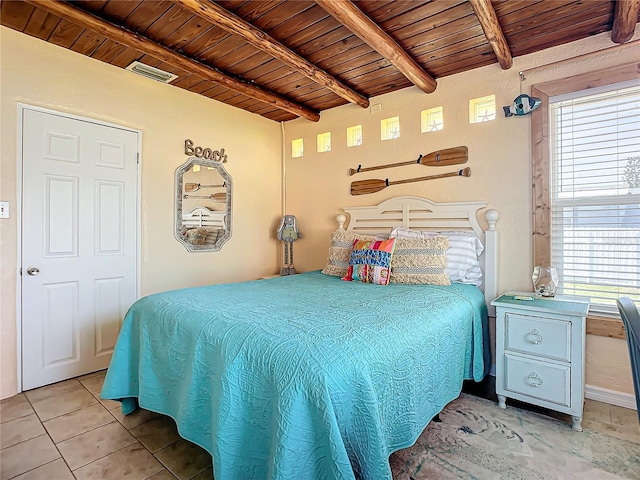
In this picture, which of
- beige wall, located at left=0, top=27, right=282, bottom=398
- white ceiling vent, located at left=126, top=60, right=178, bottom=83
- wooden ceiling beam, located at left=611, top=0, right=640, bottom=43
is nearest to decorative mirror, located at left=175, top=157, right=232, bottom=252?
beige wall, located at left=0, top=27, right=282, bottom=398

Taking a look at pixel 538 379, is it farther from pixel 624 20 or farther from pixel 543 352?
pixel 624 20

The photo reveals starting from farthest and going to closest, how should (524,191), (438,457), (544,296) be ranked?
(524,191) < (544,296) < (438,457)

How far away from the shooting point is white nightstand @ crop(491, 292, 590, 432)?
73.9 inches

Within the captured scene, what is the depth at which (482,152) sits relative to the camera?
2.73m

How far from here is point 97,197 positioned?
2713 mm

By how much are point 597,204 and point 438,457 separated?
6.51 feet

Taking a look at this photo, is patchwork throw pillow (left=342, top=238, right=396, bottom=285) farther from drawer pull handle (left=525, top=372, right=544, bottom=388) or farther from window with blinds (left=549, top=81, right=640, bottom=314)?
window with blinds (left=549, top=81, right=640, bottom=314)

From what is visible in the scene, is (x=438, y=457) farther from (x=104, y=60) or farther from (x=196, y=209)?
(x=104, y=60)

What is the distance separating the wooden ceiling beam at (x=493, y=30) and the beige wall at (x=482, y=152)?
189mm

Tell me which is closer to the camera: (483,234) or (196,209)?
(483,234)

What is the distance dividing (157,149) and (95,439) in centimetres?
234

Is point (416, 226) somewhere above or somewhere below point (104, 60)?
below

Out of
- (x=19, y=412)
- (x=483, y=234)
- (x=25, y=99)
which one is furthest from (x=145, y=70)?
(x=483, y=234)

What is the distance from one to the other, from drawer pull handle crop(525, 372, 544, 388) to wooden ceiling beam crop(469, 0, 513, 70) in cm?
217
